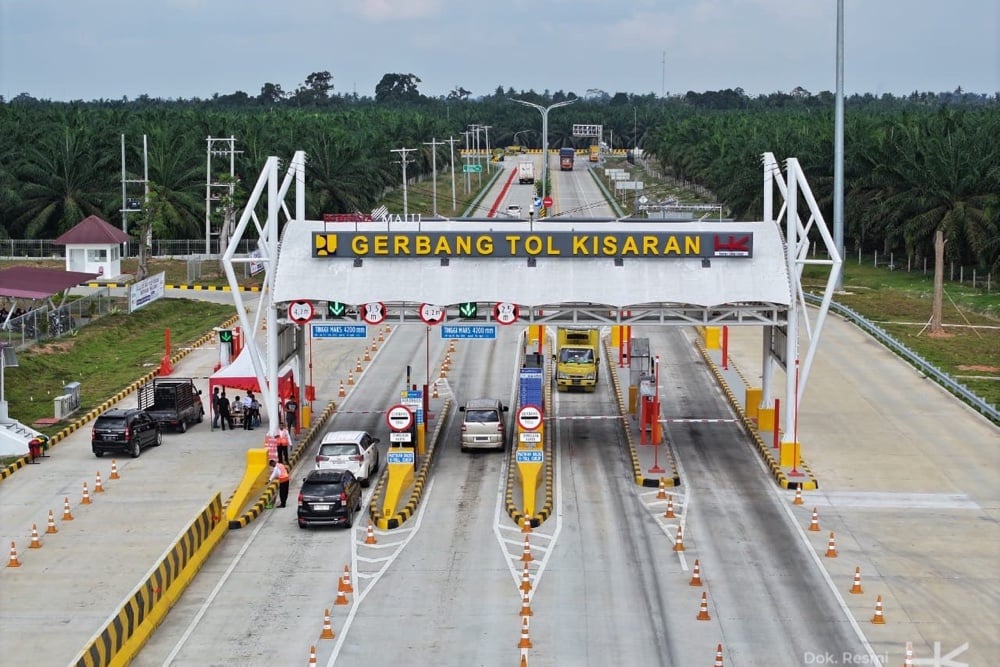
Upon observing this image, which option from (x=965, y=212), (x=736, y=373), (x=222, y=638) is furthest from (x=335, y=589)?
(x=965, y=212)

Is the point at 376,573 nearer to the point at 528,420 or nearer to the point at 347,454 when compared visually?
the point at 347,454

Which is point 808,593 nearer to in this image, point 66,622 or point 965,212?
point 66,622

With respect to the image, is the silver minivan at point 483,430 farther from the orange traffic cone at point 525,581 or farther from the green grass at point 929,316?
the green grass at point 929,316

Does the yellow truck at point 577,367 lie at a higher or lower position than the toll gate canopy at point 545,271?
lower

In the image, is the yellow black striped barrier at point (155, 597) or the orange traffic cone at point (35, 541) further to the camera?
the orange traffic cone at point (35, 541)

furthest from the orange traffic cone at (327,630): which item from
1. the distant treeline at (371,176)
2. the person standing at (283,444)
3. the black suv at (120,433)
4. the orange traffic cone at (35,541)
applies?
the distant treeline at (371,176)

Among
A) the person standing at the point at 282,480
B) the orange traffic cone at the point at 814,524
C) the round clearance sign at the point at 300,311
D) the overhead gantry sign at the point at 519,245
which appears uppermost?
the overhead gantry sign at the point at 519,245

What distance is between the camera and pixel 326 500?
116ft

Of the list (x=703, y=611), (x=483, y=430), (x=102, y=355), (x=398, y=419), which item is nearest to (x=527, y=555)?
(x=703, y=611)

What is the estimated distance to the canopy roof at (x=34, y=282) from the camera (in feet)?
191

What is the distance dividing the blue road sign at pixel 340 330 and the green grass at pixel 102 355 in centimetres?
1044

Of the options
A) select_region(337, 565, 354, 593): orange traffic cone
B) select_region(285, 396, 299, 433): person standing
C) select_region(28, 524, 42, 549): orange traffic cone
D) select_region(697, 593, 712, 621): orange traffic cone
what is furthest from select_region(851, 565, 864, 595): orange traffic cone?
select_region(285, 396, 299, 433): person standing

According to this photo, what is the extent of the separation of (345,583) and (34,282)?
3490cm

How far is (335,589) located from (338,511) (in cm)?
479
